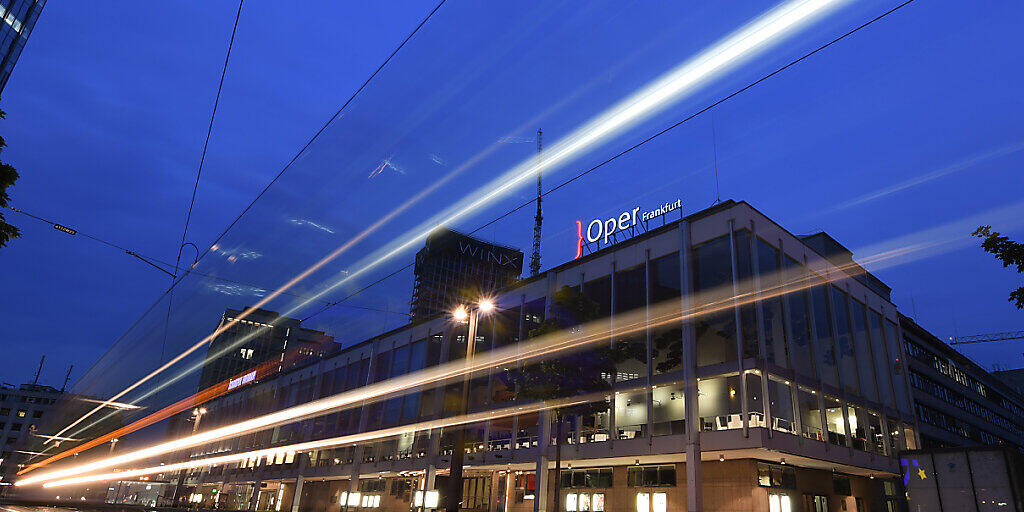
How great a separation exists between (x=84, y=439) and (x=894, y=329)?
134 metres

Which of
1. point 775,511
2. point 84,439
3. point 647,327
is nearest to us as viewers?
point 775,511

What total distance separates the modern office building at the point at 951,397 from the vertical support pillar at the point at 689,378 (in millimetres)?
22080

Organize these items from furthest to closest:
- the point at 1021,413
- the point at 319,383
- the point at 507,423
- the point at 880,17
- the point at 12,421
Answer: the point at 12,421
the point at 1021,413
the point at 319,383
the point at 507,423
the point at 880,17

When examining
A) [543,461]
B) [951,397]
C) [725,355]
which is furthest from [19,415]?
[951,397]

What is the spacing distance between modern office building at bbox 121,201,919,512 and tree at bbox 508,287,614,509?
0.17 m

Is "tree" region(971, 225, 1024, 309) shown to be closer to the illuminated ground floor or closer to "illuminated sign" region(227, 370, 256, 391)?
the illuminated ground floor

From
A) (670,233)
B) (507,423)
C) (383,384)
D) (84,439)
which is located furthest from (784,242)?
(84,439)

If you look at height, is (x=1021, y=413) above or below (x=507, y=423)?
above

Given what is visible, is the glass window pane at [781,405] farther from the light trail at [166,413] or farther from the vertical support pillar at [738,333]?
the light trail at [166,413]

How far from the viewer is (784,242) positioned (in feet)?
111

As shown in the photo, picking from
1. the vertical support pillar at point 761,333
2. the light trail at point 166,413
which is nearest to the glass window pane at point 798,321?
the vertical support pillar at point 761,333

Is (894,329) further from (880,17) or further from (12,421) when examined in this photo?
(12,421)

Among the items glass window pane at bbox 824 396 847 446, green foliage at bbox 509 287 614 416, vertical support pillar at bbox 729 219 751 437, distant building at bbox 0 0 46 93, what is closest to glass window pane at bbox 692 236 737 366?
vertical support pillar at bbox 729 219 751 437

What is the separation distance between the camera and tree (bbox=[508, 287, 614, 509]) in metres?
28.7
